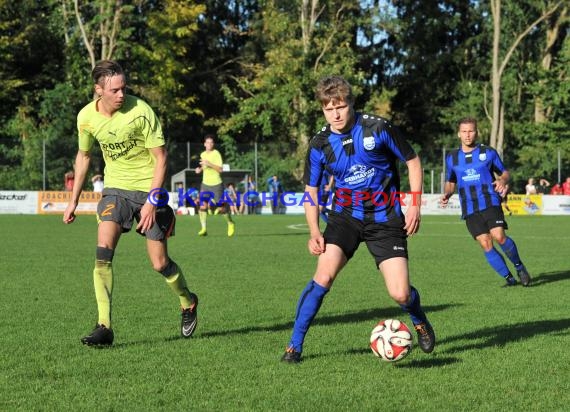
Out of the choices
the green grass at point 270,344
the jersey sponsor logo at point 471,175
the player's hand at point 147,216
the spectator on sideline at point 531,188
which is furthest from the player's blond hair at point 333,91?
the spectator on sideline at point 531,188

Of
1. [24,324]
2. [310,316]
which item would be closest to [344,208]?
[310,316]

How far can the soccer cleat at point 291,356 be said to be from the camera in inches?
217

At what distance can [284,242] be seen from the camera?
17109 millimetres

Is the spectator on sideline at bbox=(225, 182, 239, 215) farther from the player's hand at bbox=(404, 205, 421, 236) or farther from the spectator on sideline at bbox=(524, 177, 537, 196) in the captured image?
the player's hand at bbox=(404, 205, 421, 236)

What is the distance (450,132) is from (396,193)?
41429 millimetres

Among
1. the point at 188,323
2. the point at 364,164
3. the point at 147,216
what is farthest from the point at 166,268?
the point at 364,164

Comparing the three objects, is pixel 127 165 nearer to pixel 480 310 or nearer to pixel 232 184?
pixel 480 310

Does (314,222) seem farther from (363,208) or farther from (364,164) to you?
(364,164)

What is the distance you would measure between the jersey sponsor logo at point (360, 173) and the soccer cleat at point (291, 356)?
1165 mm

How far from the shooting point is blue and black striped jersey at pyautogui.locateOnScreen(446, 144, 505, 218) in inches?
404

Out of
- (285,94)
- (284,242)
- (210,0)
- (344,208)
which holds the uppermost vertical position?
(210,0)

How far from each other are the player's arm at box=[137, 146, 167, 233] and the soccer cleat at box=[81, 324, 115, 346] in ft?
2.50

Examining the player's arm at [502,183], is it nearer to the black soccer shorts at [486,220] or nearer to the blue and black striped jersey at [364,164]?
the black soccer shorts at [486,220]

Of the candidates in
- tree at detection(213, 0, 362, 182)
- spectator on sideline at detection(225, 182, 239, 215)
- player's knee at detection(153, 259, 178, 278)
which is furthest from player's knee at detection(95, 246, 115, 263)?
tree at detection(213, 0, 362, 182)
